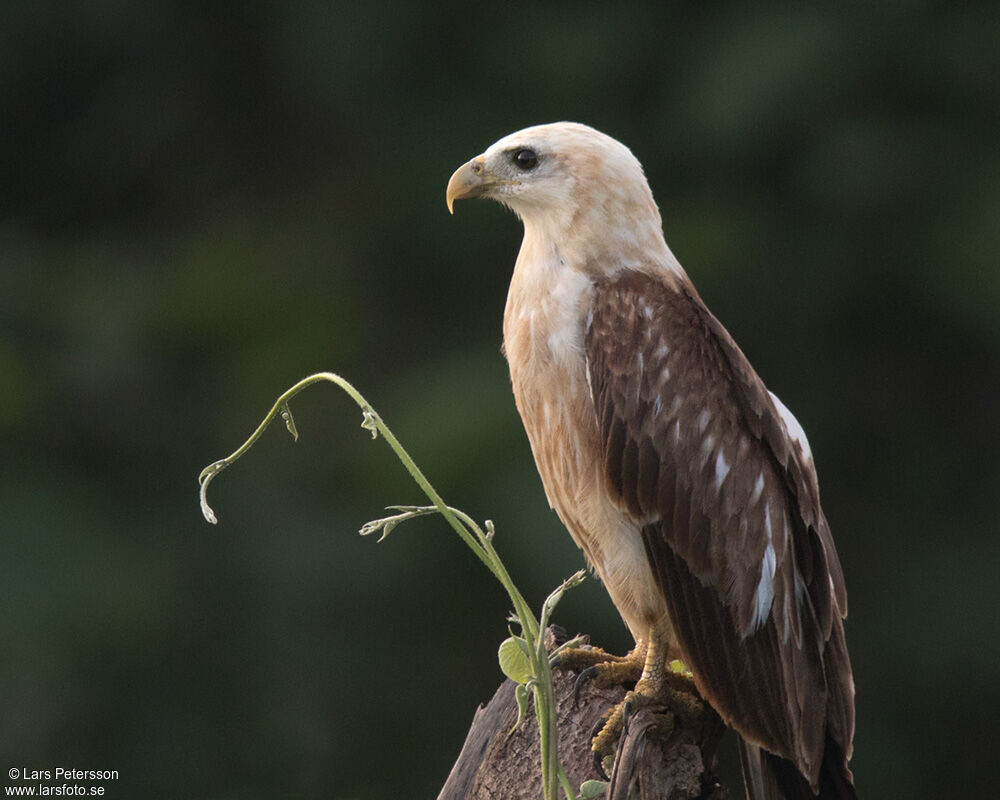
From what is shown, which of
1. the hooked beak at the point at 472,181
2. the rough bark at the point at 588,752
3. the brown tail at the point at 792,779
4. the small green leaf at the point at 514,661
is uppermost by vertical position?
the hooked beak at the point at 472,181

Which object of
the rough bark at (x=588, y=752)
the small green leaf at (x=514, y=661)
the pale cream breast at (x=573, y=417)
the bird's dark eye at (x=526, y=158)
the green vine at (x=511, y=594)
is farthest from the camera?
the bird's dark eye at (x=526, y=158)

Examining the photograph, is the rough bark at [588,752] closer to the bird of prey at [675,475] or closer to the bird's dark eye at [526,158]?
the bird of prey at [675,475]

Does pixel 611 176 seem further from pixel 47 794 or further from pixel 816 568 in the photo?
pixel 47 794

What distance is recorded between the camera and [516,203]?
3611mm

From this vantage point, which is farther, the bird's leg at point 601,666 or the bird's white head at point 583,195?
the bird's white head at point 583,195

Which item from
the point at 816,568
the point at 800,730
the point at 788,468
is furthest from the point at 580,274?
the point at 800,730

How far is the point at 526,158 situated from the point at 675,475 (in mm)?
911

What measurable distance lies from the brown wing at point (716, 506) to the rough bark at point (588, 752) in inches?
4.0

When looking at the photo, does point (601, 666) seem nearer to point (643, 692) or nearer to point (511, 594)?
point (643, 692)

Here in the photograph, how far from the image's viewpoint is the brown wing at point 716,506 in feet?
10.6

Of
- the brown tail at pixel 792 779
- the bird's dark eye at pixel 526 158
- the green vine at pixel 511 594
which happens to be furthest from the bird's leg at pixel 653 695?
the bird's dark eye at pixel 526 158

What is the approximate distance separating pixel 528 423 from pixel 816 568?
0.79 metres

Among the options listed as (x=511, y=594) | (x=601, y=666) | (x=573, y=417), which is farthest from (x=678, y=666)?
(x=511, y=594)

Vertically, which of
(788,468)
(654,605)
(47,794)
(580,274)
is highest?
A: (580,274)
